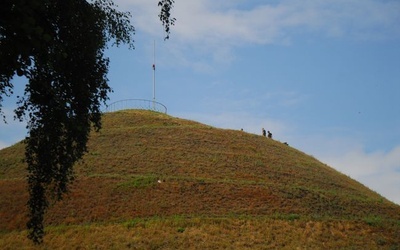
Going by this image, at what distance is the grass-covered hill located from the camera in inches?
1104

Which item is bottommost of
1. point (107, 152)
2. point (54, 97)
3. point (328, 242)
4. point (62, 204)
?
point (328, 242)

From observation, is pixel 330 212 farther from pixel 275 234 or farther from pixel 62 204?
pixel 62 204

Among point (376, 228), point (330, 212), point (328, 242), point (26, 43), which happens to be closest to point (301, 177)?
point (330, 212)

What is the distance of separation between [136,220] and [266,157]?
74.2ft

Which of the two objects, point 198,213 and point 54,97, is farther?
point 198,213

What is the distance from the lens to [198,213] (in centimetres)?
3222

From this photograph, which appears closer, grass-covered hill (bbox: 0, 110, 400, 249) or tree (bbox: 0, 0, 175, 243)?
tree (bbox: 0, 0, 175, 243)

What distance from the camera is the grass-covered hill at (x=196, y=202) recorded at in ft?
92.0

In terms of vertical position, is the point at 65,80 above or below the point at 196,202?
above

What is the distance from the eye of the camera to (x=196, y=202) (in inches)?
1342

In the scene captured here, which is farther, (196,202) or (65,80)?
(196,202)

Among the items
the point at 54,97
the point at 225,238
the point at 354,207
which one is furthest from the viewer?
the point at 354,207

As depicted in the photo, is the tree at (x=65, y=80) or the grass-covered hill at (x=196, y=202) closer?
the tree at (x=65, y=80)

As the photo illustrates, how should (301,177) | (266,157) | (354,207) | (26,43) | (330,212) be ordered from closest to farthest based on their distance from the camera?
1. (26,43)
2. (330,212)
3. (354,207)
4. (301,177)
5. (266,157)
